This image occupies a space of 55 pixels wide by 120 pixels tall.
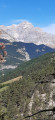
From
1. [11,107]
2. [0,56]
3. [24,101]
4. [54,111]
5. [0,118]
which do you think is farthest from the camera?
[24,101]

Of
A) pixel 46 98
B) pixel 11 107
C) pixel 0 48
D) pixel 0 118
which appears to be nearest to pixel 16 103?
pixel 11 107

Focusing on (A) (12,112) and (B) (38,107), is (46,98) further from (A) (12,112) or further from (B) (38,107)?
(A) (12,112)

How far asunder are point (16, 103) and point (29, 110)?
27345 millimetres

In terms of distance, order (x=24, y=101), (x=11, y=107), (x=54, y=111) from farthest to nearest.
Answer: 1. (x=24, y=101)
2. (x=11, y=107)
3. (x=54, y=111)

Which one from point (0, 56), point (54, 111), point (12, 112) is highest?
point (0, 56)

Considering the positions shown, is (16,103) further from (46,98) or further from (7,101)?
(46,98)

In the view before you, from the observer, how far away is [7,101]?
652ft

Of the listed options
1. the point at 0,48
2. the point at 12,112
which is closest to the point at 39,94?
the point at 12,112

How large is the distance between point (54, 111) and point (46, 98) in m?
185

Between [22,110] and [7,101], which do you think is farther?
[7,101]

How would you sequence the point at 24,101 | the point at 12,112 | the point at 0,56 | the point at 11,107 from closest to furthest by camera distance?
the point at 0,56 < the point at 12,112 < the point at 11,107 < the point at 24,101

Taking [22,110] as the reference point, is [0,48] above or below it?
above

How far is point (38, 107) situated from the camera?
17525cm

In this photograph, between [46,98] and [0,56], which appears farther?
[46,98]
